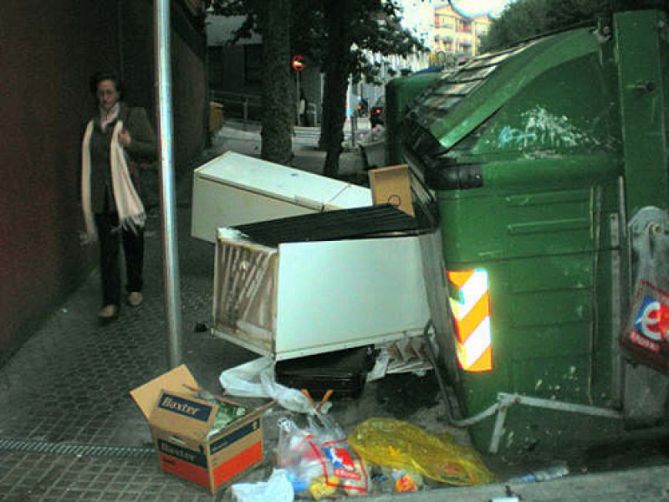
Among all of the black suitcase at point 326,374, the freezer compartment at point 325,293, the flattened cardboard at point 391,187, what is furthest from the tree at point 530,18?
the black suitcase at point 326,374

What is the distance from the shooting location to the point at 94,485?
333 centimetres

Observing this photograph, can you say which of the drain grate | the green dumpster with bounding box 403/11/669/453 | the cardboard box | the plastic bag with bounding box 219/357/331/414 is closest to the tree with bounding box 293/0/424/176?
the plastic bag with bounding box 219/357/331/414

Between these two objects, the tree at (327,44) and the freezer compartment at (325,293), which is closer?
the freezer compartment at (325,293)

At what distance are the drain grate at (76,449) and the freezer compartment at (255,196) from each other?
2.65 meters

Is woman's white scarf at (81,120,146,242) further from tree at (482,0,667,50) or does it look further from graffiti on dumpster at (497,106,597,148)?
tree at (482,0,667,50)

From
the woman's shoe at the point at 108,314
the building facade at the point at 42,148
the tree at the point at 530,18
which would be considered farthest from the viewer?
the tree at the point at 530,18

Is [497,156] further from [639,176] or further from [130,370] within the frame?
[130,370]

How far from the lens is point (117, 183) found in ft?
17.5

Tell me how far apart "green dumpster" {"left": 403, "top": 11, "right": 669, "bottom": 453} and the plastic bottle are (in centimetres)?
22

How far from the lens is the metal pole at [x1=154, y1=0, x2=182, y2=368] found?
11.6 feet

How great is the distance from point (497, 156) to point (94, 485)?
2.27 m

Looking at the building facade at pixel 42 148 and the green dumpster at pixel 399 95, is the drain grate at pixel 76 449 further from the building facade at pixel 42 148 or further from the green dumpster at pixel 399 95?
the green dumpster at pixel 399 95

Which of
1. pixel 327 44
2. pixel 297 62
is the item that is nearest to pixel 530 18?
pixel 297 62

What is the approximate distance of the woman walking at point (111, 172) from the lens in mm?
5355
